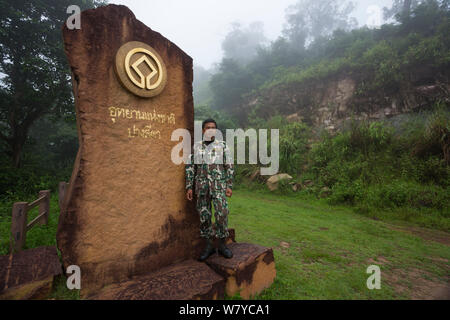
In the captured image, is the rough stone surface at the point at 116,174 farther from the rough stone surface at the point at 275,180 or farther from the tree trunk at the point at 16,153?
the tree trunk at the point at 16,153

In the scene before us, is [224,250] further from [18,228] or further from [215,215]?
[18,228]

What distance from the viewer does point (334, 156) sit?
8.38 m

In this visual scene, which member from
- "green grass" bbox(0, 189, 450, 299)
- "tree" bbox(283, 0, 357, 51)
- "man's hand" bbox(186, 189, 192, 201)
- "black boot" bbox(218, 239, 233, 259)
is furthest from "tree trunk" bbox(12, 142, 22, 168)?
"tree" bbox(283, 0, 357, 51)

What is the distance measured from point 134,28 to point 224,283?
109 inches

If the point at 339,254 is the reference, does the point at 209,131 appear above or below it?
above

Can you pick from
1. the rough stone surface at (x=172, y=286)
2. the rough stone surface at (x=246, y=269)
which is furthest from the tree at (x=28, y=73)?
the rough stone surface at (x=246, y=269)

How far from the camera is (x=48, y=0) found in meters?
8.37

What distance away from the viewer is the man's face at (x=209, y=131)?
259 cm

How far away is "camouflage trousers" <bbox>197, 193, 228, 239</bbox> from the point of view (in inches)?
95.4

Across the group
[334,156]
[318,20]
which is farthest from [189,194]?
[318,20]

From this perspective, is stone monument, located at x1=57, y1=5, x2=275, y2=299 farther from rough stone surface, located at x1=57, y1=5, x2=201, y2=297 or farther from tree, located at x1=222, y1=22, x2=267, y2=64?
tree, located at x1=222, y1=22, x2=267, y2=64

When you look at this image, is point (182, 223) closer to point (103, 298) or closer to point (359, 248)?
point (103, 298)

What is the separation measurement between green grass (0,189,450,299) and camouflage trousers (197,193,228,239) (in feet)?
2.22

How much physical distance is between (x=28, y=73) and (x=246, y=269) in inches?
391
